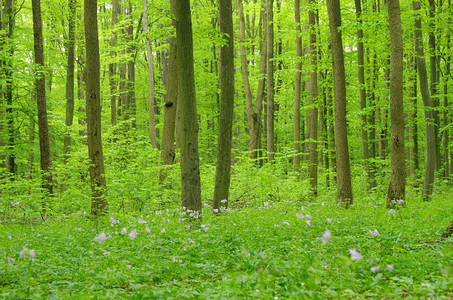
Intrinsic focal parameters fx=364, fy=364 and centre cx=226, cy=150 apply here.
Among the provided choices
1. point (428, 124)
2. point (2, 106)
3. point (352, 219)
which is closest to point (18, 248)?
point (352, 219)

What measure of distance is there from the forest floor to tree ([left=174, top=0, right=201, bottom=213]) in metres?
0.84

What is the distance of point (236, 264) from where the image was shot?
4.41 meters

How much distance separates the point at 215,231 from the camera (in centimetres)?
637

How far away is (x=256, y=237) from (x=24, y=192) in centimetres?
937

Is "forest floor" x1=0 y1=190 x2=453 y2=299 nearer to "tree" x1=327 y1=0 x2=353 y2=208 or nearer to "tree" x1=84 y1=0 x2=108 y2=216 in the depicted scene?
"tree" x1=84 y1=0 x2=108 y2=216

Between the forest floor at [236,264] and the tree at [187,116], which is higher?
the tree at [187,116]

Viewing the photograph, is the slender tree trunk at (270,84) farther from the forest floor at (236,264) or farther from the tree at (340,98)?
the forest floor at (236,264)

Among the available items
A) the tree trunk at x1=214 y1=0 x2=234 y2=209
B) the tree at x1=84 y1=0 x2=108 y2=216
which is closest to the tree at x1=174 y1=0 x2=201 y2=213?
the tree trunk at x1=214 y1=0 x2=234 y2=209

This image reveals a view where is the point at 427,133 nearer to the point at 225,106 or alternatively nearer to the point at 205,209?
the point at 225,106

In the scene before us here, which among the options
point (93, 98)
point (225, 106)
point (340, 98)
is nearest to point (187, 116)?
point (225, 106)

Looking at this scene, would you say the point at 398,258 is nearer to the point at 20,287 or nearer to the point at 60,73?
the point at 20,287

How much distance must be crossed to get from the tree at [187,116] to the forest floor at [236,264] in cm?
84

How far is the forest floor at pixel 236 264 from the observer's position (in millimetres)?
3350

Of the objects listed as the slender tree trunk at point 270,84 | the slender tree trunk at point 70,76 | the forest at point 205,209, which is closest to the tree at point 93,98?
the forest at point 205,209
